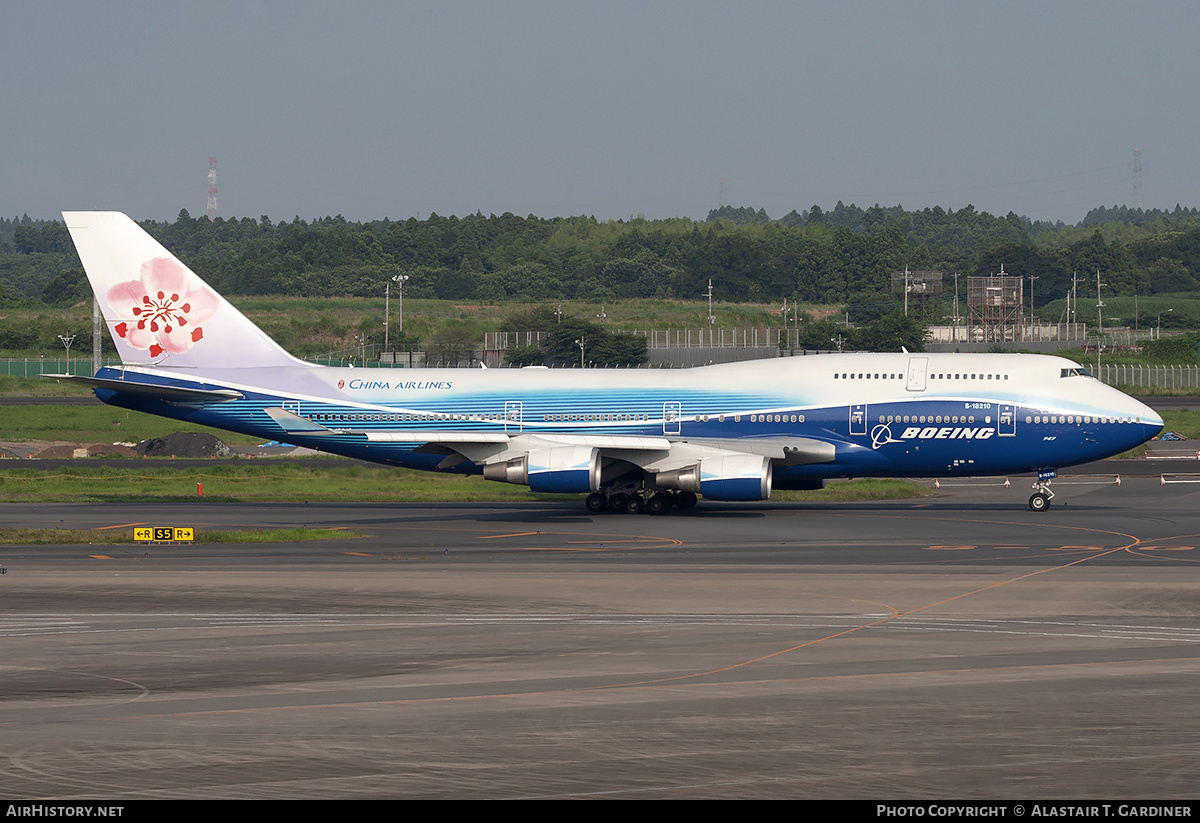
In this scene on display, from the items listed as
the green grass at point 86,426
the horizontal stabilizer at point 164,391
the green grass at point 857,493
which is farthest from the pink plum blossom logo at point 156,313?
the green grass at point 86,426

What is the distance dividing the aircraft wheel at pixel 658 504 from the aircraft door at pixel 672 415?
249cm

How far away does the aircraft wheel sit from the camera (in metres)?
48.1

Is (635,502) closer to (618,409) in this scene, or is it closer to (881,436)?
(618,409)

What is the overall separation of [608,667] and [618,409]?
92.8ft

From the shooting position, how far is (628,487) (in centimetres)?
4825

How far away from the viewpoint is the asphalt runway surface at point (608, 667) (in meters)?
14.1

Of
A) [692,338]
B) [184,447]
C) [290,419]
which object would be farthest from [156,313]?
[692,338]

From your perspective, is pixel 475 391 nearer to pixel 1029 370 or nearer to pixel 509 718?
pixel 1029 370

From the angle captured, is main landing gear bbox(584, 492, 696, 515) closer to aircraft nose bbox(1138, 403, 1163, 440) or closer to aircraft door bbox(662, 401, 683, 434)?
aircraft door bbox(662, 401, 683, 434)

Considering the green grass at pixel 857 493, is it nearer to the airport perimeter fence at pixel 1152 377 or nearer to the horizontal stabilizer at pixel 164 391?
the horizontal stabilizer at pixel 164 391

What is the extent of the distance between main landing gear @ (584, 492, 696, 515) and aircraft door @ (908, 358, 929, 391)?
29.1ft

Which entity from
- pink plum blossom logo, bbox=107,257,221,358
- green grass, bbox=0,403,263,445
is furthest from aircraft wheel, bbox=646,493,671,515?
green grass, bbox=0,403,263,445

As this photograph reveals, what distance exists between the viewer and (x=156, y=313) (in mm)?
49719

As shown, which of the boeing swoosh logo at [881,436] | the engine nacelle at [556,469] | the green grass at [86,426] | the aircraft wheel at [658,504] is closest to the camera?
the engine nacelle at [556,469]
